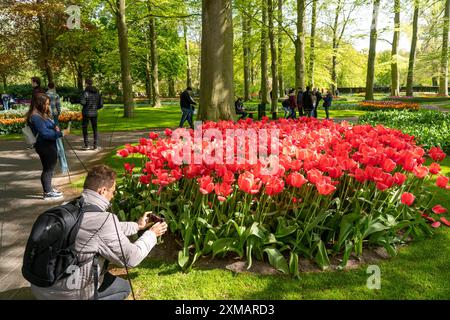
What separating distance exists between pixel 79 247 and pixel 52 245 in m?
0.21

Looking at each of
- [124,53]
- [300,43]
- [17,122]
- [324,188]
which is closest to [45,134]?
[324,188]

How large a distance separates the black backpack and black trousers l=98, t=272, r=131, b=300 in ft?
1.70

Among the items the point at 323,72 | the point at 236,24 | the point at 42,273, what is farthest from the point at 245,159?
the point at 323,72

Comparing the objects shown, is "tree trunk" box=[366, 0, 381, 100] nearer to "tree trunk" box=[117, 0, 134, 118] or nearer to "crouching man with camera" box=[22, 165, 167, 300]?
"tree trunk" box=[117, 0, 134, 118]

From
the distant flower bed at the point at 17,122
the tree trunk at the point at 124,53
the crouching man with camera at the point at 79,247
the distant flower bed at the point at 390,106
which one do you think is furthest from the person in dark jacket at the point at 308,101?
the crouching man with camera at the point at 79,247

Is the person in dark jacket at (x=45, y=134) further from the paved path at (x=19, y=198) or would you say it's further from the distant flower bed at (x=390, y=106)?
the distant flower bed at (x=390, y=106)

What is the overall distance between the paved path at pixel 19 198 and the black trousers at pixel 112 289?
0.98 meters

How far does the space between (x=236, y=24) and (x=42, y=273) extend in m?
31.1

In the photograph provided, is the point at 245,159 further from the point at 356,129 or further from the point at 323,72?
the point at 323,72

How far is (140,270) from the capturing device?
3.97 meters

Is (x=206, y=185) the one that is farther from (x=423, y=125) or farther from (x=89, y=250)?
(x=423, y=125)

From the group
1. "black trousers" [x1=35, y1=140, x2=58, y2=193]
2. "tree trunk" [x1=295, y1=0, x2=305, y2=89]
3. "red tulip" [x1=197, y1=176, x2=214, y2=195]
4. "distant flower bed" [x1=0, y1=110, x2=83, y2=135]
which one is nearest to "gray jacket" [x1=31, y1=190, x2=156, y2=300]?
"red tulip" [x1=197, y1=176, x2=214, y2=195]

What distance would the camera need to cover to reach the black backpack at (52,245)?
8.13 feet
